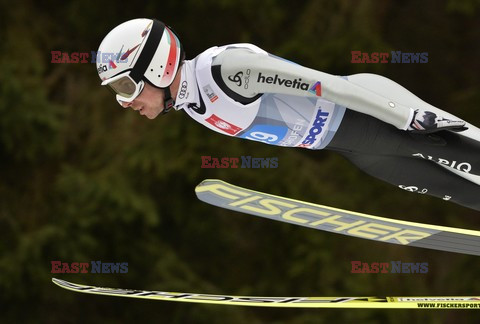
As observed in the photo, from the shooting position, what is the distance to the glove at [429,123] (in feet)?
9.50

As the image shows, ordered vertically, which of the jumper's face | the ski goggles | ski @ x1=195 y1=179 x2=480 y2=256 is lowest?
ski @ x1=195 y1=179 x2=480 y2=256

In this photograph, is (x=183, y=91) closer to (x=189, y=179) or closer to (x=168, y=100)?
(x=168, y=100)

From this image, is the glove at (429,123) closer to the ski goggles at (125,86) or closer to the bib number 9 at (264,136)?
the bib number 9 at (264,136)

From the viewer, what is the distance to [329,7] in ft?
19.1

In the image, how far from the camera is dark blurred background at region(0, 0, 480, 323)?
5.43 m

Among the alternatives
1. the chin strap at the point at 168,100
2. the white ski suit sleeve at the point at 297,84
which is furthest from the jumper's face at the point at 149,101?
the white ski suit sleeve at the point at 297,84

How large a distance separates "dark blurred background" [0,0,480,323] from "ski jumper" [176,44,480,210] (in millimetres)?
2261

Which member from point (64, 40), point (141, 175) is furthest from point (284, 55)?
point (64, 40)

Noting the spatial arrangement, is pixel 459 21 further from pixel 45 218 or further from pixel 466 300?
pixel 45 218

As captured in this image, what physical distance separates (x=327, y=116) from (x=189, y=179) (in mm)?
2616

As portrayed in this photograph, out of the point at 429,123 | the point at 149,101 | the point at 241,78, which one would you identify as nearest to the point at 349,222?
the point at 429,123

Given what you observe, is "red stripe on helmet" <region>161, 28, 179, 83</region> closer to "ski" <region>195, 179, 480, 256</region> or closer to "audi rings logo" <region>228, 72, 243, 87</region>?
"audi rings logo" <region>228, 72, 243, 87</region>

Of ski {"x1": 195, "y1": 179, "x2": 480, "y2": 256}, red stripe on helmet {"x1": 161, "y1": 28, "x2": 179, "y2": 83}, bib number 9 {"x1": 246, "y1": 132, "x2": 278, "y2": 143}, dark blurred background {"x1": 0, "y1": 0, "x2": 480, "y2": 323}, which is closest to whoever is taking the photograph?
red stripe on helmet {"x1": 161, "y1": 28, "x2": 179, "y2": 83}

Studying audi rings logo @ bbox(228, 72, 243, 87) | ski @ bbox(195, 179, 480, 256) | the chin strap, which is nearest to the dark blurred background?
ski @ bbox(195, 179, 480, 256)
